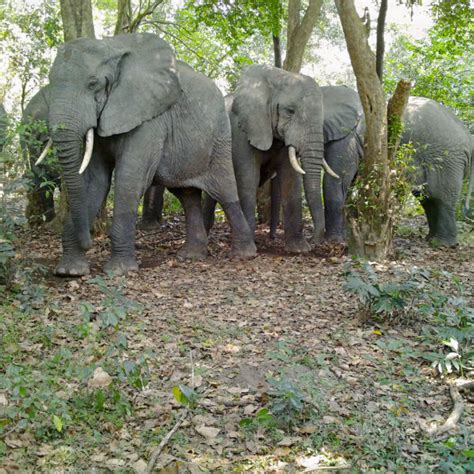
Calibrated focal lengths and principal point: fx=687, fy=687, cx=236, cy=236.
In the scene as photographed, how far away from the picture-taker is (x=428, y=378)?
6133mm

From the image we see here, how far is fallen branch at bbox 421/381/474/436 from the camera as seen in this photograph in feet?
16.8

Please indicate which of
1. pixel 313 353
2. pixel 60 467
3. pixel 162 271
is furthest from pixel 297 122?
pixel 60 467

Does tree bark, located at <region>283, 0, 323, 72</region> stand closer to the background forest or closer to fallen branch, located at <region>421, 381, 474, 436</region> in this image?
the background forest

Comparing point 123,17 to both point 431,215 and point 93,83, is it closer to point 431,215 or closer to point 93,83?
point 93,83

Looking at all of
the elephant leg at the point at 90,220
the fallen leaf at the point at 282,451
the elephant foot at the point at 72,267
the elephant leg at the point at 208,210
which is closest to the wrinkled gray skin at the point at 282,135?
the elephant leg at the point at 208,210

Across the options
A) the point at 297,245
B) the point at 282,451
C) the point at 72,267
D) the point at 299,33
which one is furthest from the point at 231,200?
the point at 282,451

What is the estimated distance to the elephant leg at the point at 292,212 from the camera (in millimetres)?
11977

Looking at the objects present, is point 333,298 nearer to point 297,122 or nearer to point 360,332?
point 360,332

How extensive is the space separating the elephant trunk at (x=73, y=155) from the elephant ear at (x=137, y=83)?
0.50m

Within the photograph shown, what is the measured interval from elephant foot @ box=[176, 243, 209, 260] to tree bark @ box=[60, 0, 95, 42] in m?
3.67

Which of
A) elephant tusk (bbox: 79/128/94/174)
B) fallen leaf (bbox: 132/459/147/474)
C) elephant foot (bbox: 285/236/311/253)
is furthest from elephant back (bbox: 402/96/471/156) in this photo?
fallen leaf (bbox: 132/459/147/474)

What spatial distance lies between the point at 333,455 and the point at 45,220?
9150 mm

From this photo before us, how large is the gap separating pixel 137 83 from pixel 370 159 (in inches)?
140

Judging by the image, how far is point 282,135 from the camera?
11.5 m
